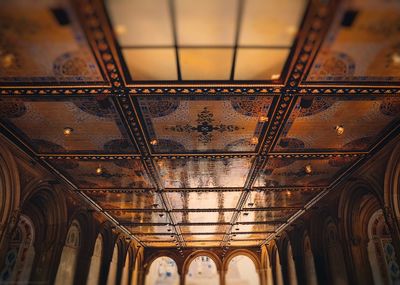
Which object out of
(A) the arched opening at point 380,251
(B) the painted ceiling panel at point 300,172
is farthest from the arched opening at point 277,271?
(B) the painted ceiling panel at point 300,172

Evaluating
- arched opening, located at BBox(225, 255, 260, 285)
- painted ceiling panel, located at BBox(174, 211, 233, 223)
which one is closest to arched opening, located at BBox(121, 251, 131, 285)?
painted ceiling panel, located at BBox(174, 211, 233, 223)

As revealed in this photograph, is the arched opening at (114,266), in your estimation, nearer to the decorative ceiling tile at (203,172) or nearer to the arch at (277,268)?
the arch at (277,268)

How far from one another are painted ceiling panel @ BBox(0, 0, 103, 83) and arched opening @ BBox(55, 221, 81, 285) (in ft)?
22.7

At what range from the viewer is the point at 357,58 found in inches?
150

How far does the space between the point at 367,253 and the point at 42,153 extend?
8.11 metres

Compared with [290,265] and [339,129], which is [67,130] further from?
[290,265]

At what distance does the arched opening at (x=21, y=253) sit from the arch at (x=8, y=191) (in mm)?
1757

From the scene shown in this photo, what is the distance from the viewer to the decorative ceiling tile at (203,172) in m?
6.82

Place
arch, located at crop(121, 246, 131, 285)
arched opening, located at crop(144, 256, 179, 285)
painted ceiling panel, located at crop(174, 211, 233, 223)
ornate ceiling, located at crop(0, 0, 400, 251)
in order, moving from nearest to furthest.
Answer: ornate ceiling, located at crop(0, 0, 400, 251) < painted ceiling panel, located at crop(174, 211, 233, 223) < arch, located at crop(121, 246, 131, 285) < arched opening, located at crop(144, 256, 179, 285)

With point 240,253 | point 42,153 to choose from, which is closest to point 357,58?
point 42,153

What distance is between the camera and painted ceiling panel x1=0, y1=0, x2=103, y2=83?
3.11m

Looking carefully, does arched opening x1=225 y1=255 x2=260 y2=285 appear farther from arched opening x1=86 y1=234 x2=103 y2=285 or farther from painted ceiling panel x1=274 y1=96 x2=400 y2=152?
painted ceiling panel x1=274 y1=96 x2=400 y2=152

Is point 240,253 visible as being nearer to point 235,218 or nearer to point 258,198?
point 235,218

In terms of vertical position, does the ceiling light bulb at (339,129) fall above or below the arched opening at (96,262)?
above
